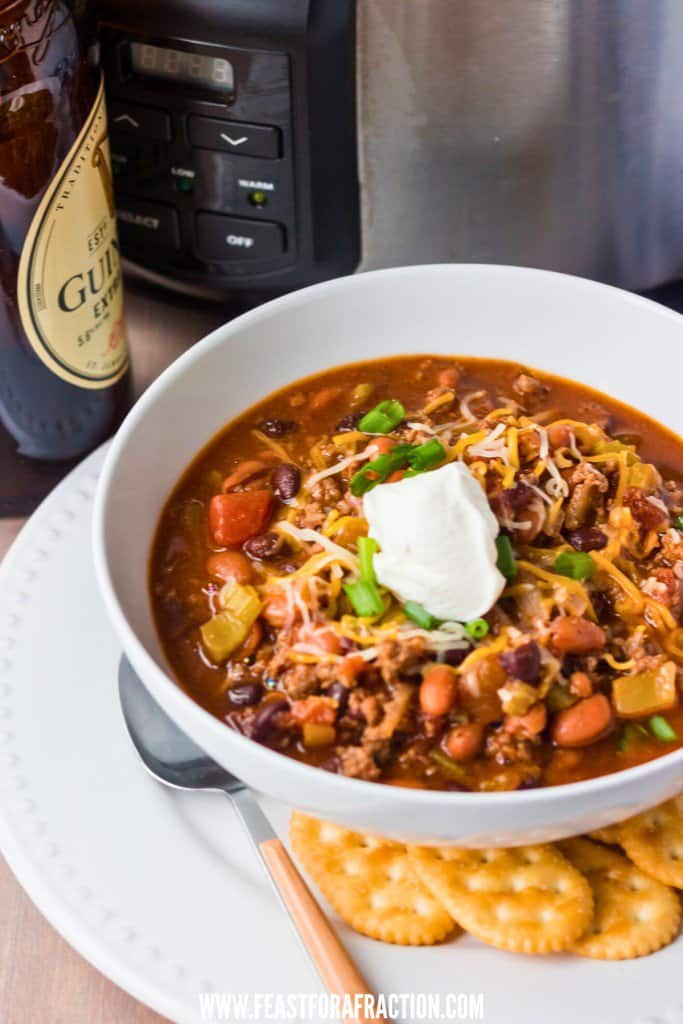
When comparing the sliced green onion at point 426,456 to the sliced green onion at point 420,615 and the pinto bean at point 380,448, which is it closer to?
the pinto bean at point 380,448

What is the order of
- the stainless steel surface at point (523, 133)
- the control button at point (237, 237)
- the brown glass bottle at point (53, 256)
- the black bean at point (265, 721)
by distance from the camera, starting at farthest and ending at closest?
Answer: the control button at point (237, 237) < the stainless steel surface at point (523, 133) < the brown glass bottle at point (53, 256) < the black bean at point (265, 721)

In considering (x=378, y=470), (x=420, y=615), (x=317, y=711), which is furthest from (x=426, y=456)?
(x=317, y=711)

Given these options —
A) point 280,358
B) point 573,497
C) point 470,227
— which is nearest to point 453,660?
point 573,497

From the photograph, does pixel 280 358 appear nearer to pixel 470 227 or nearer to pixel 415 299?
pixel 415 299

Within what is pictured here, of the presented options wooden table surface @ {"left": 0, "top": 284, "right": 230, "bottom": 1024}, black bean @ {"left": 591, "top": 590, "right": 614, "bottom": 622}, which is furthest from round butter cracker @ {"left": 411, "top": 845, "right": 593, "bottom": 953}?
wooden table surface @ {"left": 0, "top": 284, "right": 230, "bottom": 1024}

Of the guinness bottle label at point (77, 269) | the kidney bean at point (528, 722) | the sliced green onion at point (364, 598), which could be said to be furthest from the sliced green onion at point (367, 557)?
the guinness bottle label at point (77, 269)

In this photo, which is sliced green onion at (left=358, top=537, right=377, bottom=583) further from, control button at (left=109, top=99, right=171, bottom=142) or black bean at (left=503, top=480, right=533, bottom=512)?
control button at (left=109, top=99, right=171, bottom=142)
